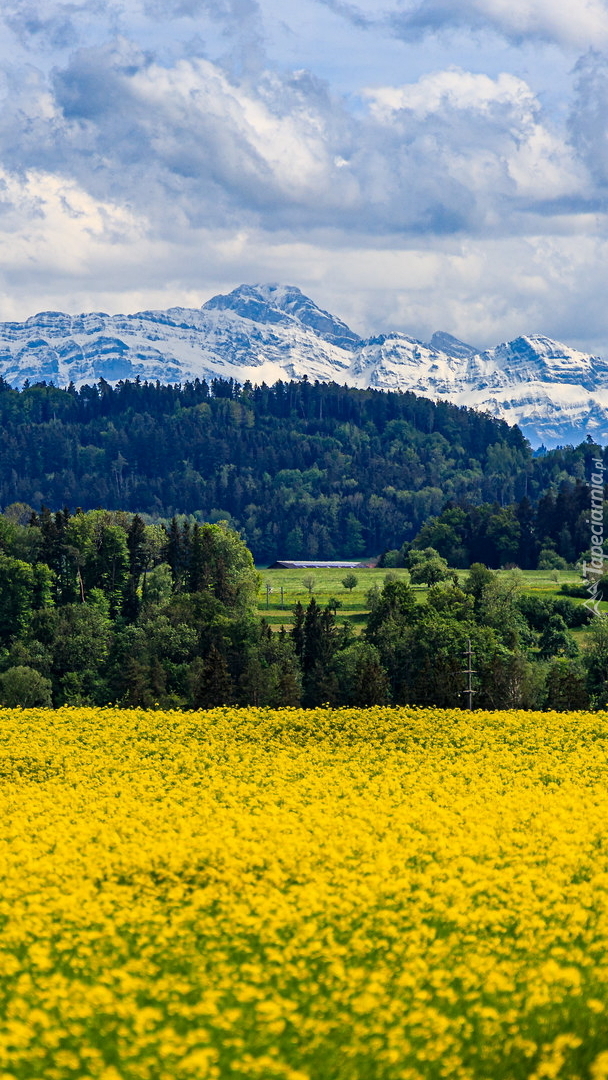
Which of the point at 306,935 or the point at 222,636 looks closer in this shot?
the point at 306,935

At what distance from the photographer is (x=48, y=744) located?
2351 inches

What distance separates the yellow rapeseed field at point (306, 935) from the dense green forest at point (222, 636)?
204ft

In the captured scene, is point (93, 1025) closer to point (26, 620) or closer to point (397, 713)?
point (397, 713)

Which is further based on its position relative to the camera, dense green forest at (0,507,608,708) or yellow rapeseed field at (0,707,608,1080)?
dense green forest at (0,507,608,708)

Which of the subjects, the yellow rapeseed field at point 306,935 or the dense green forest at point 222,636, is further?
the dense green forest at point 222,636

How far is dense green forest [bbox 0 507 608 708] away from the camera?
369 ft

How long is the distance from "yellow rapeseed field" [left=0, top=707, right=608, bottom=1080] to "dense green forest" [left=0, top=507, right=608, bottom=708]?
2448 inches

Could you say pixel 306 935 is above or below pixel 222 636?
above

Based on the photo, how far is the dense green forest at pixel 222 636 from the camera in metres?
112

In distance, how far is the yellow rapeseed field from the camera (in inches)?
848

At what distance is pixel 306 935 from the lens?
2477cm

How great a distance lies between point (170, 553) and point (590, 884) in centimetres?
14695

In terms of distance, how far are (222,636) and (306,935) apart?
383 feet

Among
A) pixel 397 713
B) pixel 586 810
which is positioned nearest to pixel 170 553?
pixel 397 713
